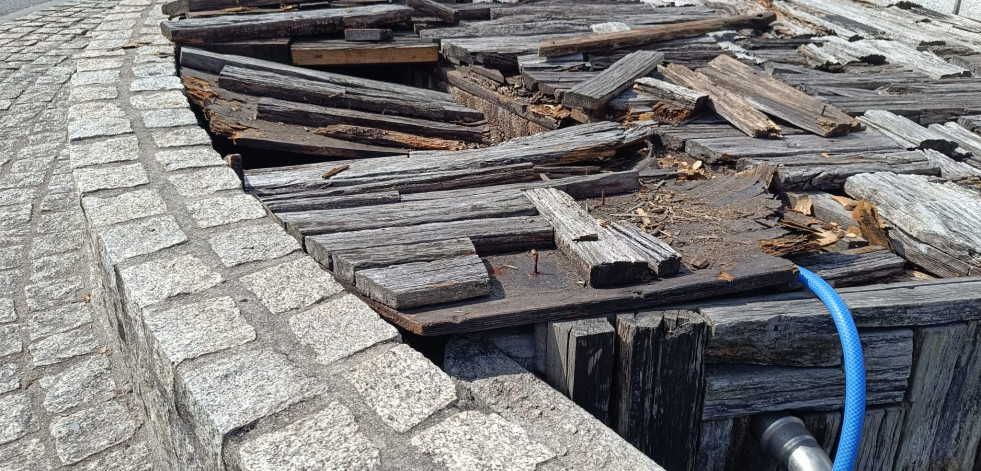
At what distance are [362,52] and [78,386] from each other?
4.31 metres

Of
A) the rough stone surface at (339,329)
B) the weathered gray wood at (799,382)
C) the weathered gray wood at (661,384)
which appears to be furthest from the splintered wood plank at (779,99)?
the rough stone surface at (339,329)

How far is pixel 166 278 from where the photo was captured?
10.2 feet

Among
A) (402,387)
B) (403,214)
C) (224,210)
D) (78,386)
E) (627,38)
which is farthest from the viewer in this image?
(627,38)

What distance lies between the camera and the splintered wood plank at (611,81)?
5.46 metres

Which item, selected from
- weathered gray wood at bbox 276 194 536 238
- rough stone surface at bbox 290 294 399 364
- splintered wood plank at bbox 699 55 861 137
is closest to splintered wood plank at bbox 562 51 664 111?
splintered wood plank at bbox 699 55 861 137

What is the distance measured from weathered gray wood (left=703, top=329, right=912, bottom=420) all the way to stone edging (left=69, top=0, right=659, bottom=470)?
905 mm

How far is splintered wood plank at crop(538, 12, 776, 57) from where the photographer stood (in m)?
6.36

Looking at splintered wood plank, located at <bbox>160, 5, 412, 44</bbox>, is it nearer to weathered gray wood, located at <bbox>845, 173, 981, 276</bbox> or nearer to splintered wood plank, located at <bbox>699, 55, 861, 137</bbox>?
splintered wood plank, located at <bbox>699, 55, 861, 137</bbox>

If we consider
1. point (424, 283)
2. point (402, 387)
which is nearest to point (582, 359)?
point (424, 283)

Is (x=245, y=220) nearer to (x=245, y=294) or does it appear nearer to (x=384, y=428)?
(x=245, y=294)

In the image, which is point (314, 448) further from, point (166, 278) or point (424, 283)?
point (166, 278)

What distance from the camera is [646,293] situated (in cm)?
316

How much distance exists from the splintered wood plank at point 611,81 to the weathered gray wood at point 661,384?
263 cm

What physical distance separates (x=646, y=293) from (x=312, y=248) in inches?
61.5
